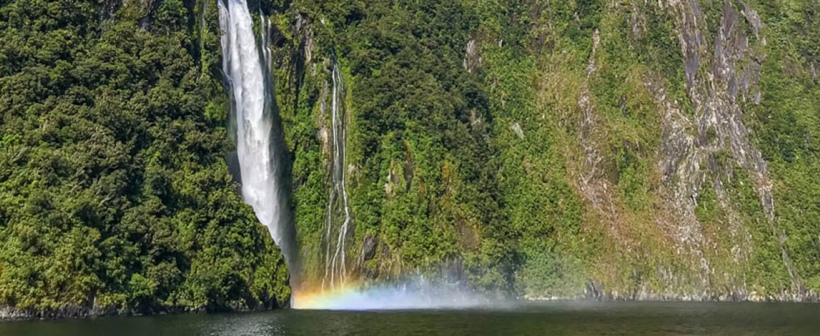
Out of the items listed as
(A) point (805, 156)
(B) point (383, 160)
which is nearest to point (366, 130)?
(B) point (383, 160)

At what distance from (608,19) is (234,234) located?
88.4 metres

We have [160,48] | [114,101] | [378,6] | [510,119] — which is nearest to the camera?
[114,101]

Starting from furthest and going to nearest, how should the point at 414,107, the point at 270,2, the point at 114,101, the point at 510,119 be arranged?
the point at 510,119
the point at 414,107
the point at 270,2
the point at 114,101

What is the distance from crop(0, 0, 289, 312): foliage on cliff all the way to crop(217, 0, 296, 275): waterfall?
5804mm

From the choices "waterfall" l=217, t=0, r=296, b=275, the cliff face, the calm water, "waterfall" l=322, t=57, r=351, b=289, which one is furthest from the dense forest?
the calm water

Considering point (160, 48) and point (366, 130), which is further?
point (366, 130)

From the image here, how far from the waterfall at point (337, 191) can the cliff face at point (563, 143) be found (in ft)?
1.19

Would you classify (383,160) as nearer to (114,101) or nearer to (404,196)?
(404,196)

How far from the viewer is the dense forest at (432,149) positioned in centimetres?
7219

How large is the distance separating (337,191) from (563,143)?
44170mm

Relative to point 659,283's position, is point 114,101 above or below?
above

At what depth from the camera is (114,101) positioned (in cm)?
7775

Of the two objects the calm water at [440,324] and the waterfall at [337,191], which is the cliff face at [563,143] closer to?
the waterfall at [337,191]

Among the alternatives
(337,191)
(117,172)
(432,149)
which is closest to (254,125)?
(337,191)
